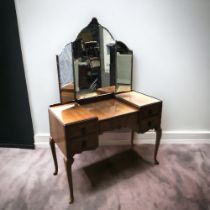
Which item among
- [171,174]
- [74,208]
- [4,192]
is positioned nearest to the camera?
[74,208]

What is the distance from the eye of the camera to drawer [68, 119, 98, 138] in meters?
1.55

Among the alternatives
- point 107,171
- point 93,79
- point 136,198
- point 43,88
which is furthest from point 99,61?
point 136,198

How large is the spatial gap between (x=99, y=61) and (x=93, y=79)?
17cm

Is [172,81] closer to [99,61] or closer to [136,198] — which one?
[99,61]

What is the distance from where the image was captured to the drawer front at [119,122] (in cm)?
171

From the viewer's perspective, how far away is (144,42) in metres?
2.17

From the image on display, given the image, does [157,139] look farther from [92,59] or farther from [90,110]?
[92,59]

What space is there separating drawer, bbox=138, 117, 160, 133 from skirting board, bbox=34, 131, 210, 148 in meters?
0.51

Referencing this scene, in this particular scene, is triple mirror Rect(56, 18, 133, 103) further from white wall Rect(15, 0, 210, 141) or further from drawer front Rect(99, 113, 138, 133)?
drawer front Rect(99, 113, 138, 133)

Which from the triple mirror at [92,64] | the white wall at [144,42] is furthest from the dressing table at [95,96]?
the white wall at [144,42]

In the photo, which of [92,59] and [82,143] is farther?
[92,59]

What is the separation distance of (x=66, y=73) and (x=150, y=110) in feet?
2.59

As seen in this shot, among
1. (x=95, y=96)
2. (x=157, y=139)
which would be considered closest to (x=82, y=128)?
(x=95, y=96)

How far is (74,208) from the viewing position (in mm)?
1672
